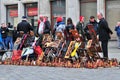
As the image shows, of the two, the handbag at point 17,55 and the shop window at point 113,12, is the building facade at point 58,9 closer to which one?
the shop window at point 113,12

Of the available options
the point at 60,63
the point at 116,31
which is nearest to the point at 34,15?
the point at 116,31

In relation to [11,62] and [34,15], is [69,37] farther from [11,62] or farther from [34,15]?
[34,15]

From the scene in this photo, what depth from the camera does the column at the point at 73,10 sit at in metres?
29.5

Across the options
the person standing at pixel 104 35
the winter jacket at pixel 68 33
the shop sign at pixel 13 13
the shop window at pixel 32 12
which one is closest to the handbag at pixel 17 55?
the winter jacket at pixel 68 33

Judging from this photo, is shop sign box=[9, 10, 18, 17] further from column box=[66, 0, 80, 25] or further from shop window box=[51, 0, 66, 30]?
column box=[66, 0, 80, 25]

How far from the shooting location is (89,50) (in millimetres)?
15461

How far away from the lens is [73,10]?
29.7 metres

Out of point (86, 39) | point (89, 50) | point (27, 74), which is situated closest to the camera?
point (27, 74)

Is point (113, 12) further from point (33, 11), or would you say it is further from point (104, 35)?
point (104, 35)

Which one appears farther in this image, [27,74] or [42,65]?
[42,65]

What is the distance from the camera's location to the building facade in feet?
91.9

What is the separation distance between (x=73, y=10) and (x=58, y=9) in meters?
1.79

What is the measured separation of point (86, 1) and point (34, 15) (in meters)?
4.80

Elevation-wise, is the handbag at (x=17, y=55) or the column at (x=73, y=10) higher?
the column at (x=73, y=10)
